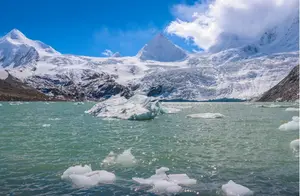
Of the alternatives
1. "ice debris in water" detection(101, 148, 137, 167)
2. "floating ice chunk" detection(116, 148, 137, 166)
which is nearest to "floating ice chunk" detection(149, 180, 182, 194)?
"ice debris in water" detection(101, 148, 137, 167)

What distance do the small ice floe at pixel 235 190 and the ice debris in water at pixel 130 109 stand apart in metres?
38.5

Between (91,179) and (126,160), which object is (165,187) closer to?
(91,179)

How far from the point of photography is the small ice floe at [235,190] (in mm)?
13875

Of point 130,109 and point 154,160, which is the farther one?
point 130,109

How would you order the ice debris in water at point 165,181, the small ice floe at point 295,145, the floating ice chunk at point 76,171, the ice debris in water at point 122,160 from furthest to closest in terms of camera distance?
the small ice floe at point 295,145 → the ice debris in water at point 122,160 → the floating ice chunk at point 76,171 → the ice debris in water at point 165,181

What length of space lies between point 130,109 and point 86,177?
131 ft

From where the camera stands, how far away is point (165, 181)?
15.1 meters

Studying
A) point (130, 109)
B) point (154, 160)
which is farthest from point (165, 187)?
point (130, 109)

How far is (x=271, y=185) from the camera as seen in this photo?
1529 centimetres

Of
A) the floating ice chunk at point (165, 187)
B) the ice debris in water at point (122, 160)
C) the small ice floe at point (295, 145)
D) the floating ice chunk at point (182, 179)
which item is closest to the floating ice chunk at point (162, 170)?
the floating ice chunk at point (182, 179)

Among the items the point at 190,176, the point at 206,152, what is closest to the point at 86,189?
Result: the point at 190,176

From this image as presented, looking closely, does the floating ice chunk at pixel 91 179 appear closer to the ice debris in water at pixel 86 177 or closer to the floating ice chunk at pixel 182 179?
the ice debris in water at pixel 86 177

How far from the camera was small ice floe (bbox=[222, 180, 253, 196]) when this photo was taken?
546 inches

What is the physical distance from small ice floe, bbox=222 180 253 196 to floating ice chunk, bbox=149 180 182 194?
1.96 meters
